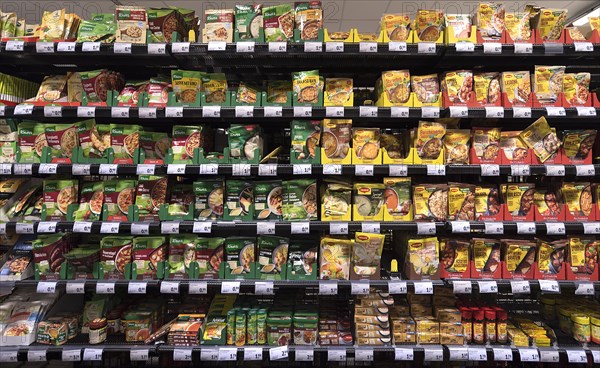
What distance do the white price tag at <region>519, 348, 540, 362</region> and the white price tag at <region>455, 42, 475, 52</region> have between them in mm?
2062

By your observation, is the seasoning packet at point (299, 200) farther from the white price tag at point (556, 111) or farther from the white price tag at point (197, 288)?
the white price tag at point (556, 111)

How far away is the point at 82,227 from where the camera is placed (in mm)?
2418

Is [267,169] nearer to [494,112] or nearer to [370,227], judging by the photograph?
[370,227]

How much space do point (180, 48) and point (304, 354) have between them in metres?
2.26

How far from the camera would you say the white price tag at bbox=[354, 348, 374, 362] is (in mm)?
2266

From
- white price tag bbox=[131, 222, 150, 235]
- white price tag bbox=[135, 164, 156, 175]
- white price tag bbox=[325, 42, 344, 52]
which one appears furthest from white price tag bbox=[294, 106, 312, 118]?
white price tag bbox=[131, 222, 150, 235]

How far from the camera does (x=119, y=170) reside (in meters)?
2.45

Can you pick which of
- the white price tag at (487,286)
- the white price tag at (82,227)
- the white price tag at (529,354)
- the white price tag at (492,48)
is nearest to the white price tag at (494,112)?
the white price tag at (492,48)

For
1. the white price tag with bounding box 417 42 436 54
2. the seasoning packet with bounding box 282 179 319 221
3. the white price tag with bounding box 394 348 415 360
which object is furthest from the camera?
the seasoning packet with bounding box 282 179 319 221

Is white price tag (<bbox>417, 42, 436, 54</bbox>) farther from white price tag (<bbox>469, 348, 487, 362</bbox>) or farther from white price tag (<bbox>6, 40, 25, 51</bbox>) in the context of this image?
white price tag (<bbox>6, 40, 25, 51</bbox>)

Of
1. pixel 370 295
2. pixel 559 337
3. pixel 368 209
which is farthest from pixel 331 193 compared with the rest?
pixel 559 337

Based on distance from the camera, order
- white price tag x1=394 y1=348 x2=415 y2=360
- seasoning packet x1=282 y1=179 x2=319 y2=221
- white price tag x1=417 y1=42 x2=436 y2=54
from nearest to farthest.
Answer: white price tag x1=394 y1=348 x2=415 y2=360, white price tag x1=417 y1=42 x2=436 y2=54, seasoning packet x1=282 y1=179 x2=319 y2=221

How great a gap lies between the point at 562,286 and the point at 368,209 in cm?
144

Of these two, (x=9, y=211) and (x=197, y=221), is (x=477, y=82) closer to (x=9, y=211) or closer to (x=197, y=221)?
(x=197, y=221)
